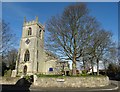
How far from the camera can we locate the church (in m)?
35.9

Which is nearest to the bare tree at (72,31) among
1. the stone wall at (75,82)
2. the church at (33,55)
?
the stone wall at (75,82)

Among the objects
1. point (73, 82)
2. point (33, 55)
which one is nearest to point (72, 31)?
point (73, 82)

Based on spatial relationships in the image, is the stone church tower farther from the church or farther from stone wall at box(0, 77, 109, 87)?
stone wall at box(0, 77, 109, 87)

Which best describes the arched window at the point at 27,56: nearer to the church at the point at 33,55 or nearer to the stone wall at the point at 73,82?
the church at the point at 33,55

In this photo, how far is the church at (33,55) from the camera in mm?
35906

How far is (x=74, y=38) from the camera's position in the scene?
65.6ft

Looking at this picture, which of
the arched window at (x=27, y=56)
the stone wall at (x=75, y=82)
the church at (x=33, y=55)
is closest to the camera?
the stone wall at (x=75, y=82)

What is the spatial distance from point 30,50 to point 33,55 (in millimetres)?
2000

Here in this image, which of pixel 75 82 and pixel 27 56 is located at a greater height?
pixel 27 56

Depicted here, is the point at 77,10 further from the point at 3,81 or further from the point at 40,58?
the point at 40,58

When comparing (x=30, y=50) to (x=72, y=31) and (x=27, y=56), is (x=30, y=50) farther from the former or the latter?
(x=72, y=31)

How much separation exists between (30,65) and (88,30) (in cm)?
2065

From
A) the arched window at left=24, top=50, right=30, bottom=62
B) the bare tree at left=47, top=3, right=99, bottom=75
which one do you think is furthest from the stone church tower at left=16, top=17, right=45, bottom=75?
the bare tree at left=47, top=3, right=99, bottom=75

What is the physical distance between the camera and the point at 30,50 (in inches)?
1474
